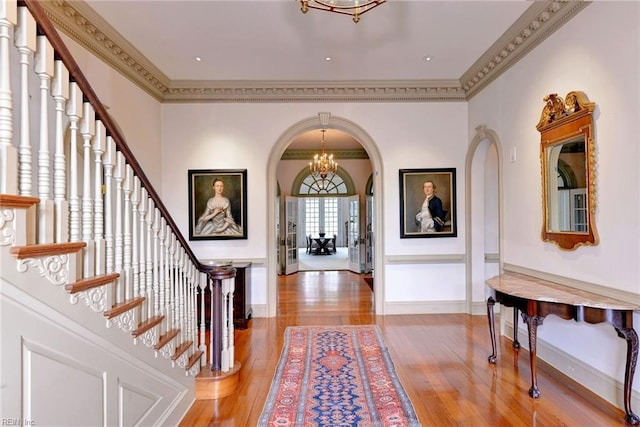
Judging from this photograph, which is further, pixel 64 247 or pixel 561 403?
pixel 561 403

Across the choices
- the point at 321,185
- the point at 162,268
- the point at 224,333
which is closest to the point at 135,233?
the point at 162,268

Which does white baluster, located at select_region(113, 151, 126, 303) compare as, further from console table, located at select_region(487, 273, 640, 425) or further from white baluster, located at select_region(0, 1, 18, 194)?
console table, located at select_region(487, 273, 640, 425)

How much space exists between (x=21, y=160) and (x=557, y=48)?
4030 mm

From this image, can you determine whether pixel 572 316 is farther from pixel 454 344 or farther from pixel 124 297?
pixel 124 297

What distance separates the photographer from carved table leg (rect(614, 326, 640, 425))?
7.57 ft

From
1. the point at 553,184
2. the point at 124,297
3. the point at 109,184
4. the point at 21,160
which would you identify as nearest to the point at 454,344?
the point at 553,184

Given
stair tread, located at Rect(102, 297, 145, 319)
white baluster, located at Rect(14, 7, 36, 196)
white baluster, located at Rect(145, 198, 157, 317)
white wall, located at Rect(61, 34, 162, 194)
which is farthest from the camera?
white wall, located at Rect(61, 34, 162, 194)

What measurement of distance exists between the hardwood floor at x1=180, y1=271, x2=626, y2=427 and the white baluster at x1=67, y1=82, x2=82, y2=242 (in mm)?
1691

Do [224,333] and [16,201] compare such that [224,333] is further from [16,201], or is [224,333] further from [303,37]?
[303,37]

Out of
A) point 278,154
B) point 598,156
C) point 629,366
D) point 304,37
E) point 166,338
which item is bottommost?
point 629,366

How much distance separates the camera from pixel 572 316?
253cm

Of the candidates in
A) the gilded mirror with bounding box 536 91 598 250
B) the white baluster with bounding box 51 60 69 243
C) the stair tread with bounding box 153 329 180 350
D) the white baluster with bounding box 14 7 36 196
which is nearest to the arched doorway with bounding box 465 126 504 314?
the gilded mirror with bounding box 536 91 598 250

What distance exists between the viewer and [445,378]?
3.09 metres

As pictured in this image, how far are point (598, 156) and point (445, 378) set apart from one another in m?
2.25
